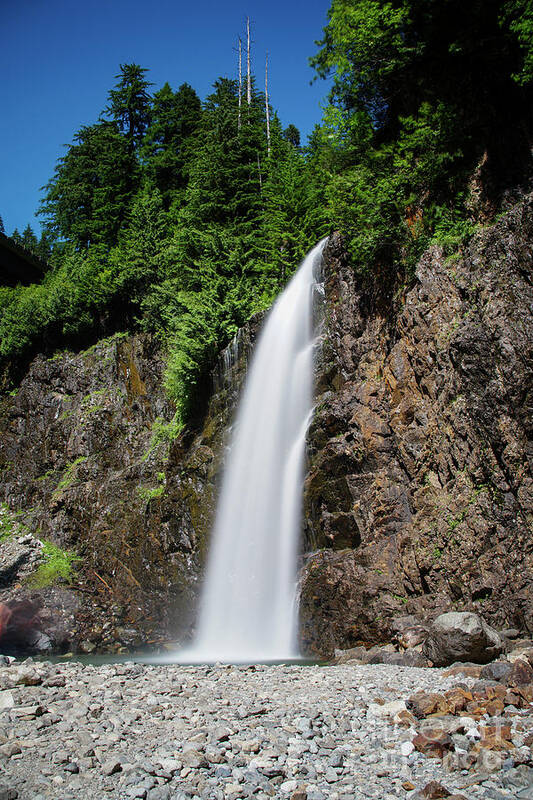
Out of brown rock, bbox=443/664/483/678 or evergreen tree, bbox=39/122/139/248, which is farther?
evergreen tree, bbox=39/122/139/248

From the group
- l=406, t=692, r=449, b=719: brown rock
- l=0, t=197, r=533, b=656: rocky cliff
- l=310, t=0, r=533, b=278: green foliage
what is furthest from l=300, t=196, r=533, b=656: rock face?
l=406, t=692, r=449, b=719: brown rock

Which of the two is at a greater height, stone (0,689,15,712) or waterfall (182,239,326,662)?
waterfall (182,239,326,662)

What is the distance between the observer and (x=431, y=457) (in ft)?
32.4

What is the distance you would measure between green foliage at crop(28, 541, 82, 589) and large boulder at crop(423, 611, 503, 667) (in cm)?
1380

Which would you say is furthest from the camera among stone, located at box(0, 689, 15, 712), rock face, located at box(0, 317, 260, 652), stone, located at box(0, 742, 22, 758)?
rock face, located at box(0, 317, 260, 652)

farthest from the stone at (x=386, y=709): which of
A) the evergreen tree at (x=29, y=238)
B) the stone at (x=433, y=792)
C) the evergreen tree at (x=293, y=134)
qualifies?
the evergreen tree at (x=29, y=238)

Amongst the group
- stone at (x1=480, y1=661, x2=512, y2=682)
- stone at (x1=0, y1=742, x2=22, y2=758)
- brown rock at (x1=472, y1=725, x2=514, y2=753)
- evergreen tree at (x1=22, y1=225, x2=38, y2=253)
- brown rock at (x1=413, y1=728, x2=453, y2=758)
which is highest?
evergreen tree at (x1=22, y1=225, x2=38, y2=253)

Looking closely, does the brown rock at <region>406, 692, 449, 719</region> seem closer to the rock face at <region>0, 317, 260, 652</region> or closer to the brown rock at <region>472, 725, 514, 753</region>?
the brown rock at <region>472, 725, 514, 753</region>

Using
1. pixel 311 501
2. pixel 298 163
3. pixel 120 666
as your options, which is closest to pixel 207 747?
pixel 120 666

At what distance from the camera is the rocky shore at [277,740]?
3.64 meters

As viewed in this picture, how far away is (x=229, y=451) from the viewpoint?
582 inches

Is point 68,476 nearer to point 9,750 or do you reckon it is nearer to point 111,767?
point 9,750

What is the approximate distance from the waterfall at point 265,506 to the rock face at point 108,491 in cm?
81

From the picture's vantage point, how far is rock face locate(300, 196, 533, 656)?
27.1 ft
